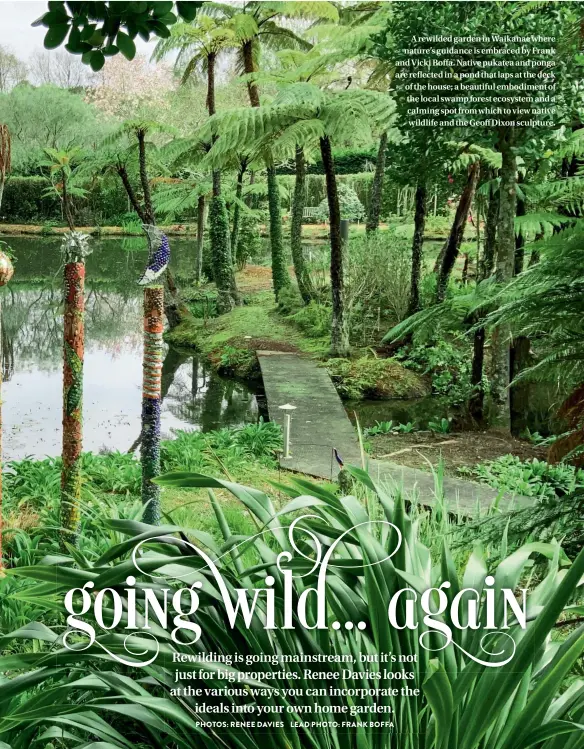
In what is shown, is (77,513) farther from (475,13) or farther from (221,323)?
(221,323)

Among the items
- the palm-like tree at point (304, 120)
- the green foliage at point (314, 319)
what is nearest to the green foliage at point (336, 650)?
the palm-like tree at point (304, 120)

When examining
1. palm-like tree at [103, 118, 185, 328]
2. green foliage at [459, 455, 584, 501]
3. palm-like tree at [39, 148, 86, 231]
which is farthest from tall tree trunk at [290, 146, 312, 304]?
green foliage at [459, 455, 584, 501]

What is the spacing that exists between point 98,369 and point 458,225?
2120mm

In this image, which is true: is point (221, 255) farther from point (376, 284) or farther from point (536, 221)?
point (536, 221)

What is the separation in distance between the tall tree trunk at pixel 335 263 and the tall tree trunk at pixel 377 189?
84 centimetres

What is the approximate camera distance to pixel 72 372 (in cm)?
209

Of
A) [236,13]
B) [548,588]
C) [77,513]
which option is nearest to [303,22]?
[236,13]

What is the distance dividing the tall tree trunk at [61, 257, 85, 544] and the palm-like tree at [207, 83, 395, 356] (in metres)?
2.66

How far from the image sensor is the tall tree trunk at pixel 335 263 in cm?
496

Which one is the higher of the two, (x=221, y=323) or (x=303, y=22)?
(x=303, y=22)

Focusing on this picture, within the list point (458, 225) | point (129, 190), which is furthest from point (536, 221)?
point (129, 190)

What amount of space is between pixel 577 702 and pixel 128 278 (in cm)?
377

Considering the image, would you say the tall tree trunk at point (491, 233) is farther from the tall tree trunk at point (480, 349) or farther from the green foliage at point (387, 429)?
the green foliage at point (387, 429)

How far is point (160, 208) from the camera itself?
5.76 m
